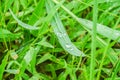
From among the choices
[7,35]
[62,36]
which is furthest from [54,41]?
[7,35]

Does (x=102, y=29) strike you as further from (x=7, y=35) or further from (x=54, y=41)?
(x=7, y=35)

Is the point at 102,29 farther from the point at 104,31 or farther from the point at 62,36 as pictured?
the point at 62,36

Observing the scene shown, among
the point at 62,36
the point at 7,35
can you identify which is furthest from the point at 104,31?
the point at 7,35

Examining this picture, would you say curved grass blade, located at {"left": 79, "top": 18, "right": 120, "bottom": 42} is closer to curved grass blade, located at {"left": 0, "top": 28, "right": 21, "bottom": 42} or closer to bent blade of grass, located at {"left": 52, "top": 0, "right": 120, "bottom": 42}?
bent blade of grass, located at {"left": 52, "top": 0, "right": 120, "bottom": 42}

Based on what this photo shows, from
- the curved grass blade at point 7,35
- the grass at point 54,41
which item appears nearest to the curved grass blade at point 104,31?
the grass at point 54,41

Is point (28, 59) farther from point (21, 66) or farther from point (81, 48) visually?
point (81, 48)

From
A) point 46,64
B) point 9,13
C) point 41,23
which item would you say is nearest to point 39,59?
point 46,64

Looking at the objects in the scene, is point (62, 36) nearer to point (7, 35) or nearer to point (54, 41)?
point (54, 41)

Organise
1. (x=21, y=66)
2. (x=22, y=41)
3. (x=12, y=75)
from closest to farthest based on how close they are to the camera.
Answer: (x=21, y=66) → (x=12, y=75) → (x=22, y=41)
